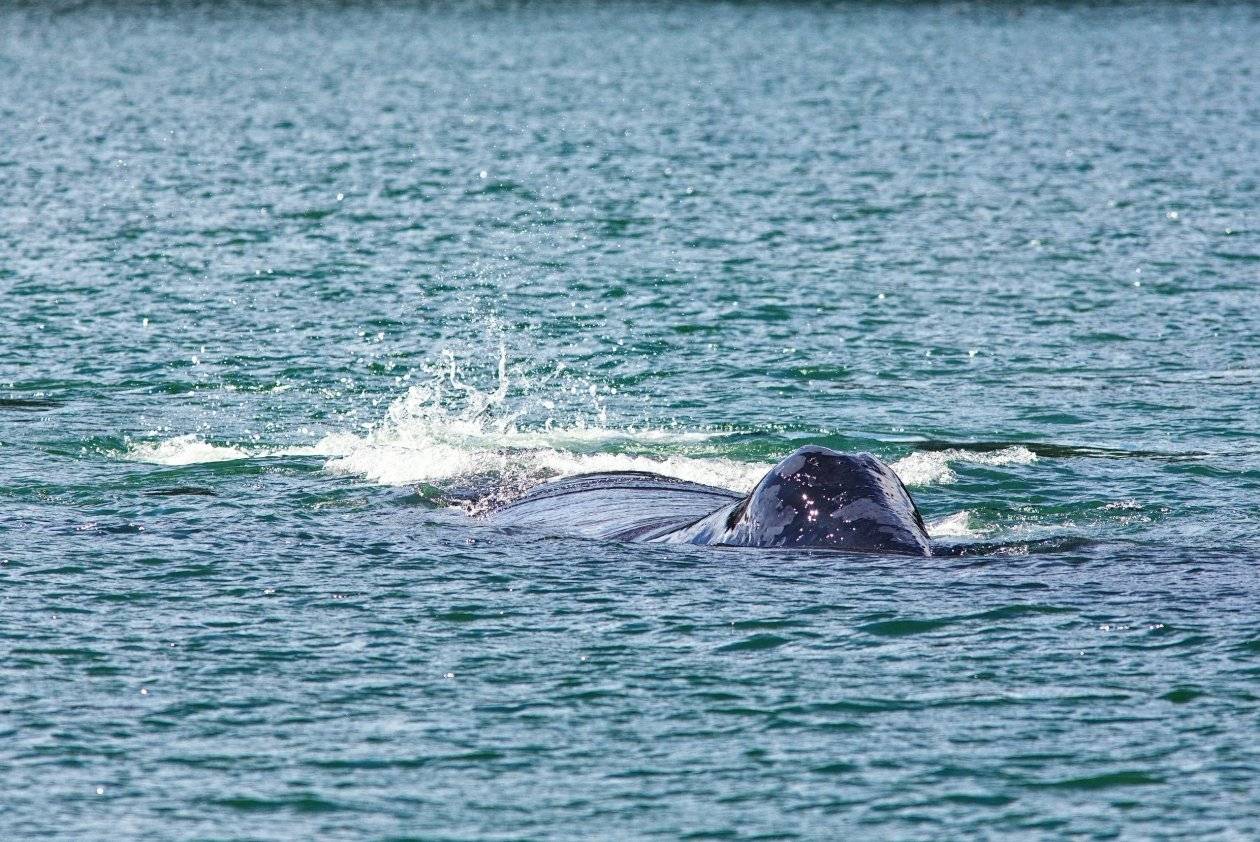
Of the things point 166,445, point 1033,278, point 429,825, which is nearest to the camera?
point 429,825

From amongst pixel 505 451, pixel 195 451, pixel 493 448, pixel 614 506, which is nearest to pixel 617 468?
pixel 505 451

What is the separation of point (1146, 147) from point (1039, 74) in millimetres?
26287

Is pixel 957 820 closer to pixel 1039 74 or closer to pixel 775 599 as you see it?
pixel 775 599

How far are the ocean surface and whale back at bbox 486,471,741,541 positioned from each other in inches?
18.5

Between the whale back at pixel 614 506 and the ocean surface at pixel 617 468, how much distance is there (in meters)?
0.47

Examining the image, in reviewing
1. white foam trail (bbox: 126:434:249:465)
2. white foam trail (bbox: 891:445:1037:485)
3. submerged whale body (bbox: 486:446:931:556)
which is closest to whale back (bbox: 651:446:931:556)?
submerged whale body (bbox: 486:446:931:556)

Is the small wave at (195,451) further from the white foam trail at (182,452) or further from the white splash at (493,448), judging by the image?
the white splash at (493,448)

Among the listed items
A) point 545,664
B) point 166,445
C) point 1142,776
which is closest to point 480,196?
point 166,445

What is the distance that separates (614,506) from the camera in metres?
21.3

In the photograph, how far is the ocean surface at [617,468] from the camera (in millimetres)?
13953

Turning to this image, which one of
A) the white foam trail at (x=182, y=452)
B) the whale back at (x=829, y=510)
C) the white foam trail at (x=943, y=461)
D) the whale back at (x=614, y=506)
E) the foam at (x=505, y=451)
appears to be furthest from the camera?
the white foam trail at (x=182, y=452)

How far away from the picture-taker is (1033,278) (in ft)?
123

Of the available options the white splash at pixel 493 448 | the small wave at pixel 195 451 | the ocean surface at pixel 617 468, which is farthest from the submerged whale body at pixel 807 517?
the small wave at pixel 195 451

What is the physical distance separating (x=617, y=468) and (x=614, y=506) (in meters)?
2.54
